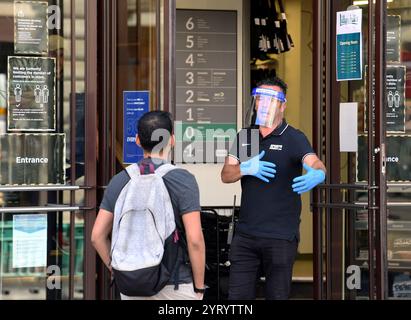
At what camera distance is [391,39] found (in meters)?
6.17

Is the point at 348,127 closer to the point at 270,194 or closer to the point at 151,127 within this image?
the point at 270,194

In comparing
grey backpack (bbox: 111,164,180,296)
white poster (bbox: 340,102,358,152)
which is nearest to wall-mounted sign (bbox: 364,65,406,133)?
white poster (bbox: 340,102,358,152)

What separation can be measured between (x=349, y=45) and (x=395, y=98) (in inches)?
24.0

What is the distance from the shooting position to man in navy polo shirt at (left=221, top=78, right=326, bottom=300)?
5.20 metres

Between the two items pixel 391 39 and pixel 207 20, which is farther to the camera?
pixel 207 20

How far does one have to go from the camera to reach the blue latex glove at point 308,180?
514 centimetres

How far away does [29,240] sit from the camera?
6012 millimetres

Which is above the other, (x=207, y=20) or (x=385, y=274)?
(x=207, y=20)

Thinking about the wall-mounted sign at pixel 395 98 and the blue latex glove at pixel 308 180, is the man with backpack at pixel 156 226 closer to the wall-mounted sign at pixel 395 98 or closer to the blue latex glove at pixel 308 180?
the blue latex glove at pixel 308 180
